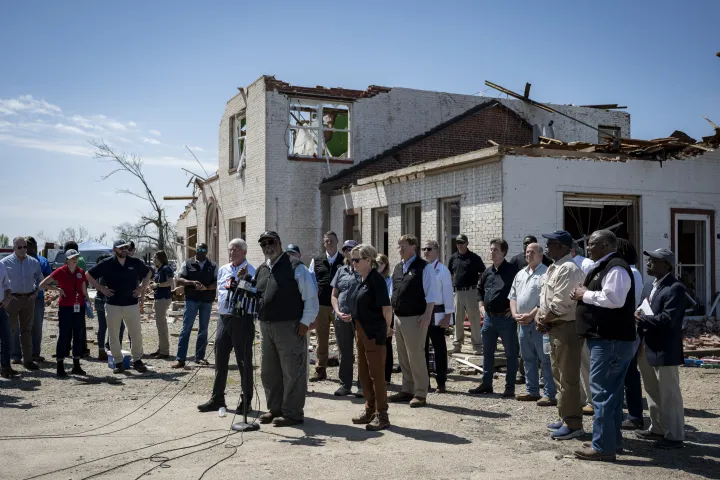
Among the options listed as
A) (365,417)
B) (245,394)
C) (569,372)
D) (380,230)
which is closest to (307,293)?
(245,394)

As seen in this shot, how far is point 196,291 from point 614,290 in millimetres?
7063

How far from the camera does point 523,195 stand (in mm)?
12938

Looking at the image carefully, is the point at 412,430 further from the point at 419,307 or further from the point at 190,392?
the point at 190,392

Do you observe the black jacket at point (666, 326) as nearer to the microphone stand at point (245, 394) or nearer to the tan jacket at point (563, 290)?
the tan jacket at point (563, 290)

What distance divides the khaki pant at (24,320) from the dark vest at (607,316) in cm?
853

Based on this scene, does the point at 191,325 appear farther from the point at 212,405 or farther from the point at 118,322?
the point at 212,405

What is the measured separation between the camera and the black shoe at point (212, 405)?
754 centimetres

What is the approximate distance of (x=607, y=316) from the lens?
5555mm

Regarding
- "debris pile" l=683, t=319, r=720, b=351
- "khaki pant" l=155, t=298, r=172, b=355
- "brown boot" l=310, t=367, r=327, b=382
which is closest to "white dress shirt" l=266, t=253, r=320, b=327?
"brown boot" l=310, t=367, r=327, b=382

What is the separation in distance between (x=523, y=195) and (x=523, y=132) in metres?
10.2

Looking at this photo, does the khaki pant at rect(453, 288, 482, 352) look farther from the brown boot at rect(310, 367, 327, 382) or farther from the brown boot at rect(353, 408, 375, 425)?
the brown boot at rect(353, 408, 375, 425)

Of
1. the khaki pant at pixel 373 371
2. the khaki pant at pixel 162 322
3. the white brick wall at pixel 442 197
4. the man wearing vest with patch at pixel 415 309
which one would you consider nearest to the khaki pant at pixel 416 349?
→ the man wearing vest with patch at pixel 415 309

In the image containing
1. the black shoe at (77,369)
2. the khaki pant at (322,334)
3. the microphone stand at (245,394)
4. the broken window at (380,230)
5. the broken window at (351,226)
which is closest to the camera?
the microphone stand at (245,394)

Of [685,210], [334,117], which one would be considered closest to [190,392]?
[685,210]
